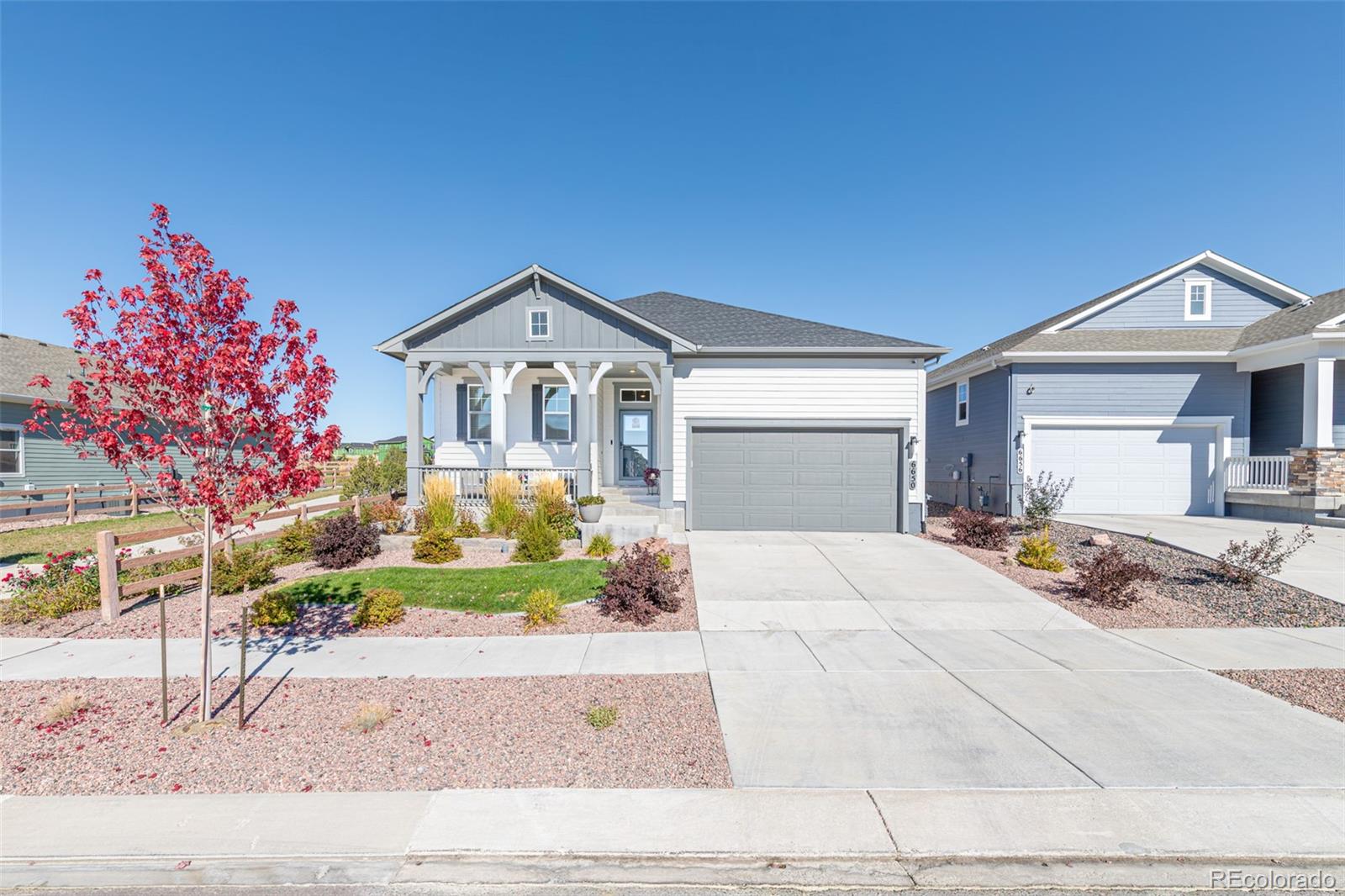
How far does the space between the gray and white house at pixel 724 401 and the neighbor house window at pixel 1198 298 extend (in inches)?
372

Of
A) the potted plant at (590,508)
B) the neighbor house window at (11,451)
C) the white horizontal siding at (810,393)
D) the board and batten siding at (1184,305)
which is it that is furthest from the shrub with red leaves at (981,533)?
the neighbor house window at (11,451)

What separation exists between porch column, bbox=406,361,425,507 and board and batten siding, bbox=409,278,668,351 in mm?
760

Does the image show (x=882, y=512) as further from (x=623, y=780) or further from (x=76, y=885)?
(x=76, y=885)

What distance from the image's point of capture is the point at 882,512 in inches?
517

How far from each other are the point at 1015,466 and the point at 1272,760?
1258 cm

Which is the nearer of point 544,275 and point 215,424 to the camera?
point 215,424

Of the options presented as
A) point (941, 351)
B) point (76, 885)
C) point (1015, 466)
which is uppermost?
point (941, 351)

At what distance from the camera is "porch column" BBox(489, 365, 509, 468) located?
44.7 ft

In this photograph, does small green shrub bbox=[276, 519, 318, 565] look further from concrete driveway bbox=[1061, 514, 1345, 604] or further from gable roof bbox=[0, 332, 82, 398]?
concrete driveway bbox=[1061, 514, 1345, 604]

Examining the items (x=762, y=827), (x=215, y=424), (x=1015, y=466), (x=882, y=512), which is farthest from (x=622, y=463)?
(x=762, y=827)

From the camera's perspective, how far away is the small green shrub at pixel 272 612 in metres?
7.02

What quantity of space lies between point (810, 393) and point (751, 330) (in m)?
2.24

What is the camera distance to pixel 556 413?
1532 centimetres

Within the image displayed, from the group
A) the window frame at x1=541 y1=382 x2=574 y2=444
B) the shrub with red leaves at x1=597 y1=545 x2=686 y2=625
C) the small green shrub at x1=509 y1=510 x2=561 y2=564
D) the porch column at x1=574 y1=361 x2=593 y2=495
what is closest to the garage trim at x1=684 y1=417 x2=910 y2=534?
the porch column at x1=574 y1=361 x2=593 y2=495
